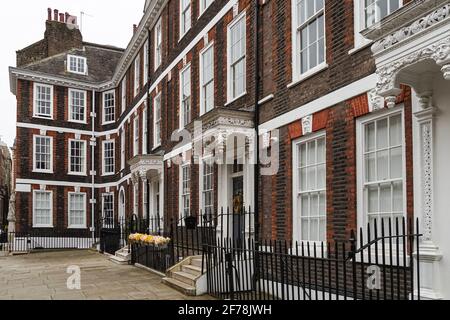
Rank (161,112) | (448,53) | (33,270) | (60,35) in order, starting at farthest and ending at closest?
(60,35) < (161,112) < (33,270) < (448,53)

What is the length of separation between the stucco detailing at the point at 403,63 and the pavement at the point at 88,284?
18.0 feet

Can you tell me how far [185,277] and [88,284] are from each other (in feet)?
9.04

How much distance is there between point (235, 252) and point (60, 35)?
92.5 feet

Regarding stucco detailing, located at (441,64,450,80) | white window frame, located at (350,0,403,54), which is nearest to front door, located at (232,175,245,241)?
white window frame, located at (350,0,403,54)

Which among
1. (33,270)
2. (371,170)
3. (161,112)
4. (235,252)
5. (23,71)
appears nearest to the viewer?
(371,170)

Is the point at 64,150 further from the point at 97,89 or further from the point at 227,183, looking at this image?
the point at 227,183

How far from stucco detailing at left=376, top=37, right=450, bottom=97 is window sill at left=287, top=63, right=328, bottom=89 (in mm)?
2797

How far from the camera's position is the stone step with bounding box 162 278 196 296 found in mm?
9751

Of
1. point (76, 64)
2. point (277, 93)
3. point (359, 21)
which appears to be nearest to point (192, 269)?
point (277, 93)

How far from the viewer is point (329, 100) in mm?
8383

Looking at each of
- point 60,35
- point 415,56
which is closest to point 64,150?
point 60,35

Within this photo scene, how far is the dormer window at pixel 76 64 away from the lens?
31.2 metres

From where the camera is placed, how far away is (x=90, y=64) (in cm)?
3275

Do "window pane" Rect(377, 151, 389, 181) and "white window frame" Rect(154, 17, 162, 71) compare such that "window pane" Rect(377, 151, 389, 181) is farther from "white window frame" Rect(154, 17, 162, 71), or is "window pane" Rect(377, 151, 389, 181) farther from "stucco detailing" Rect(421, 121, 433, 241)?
"white window frame" Rect(154, 17, 162, 71)
